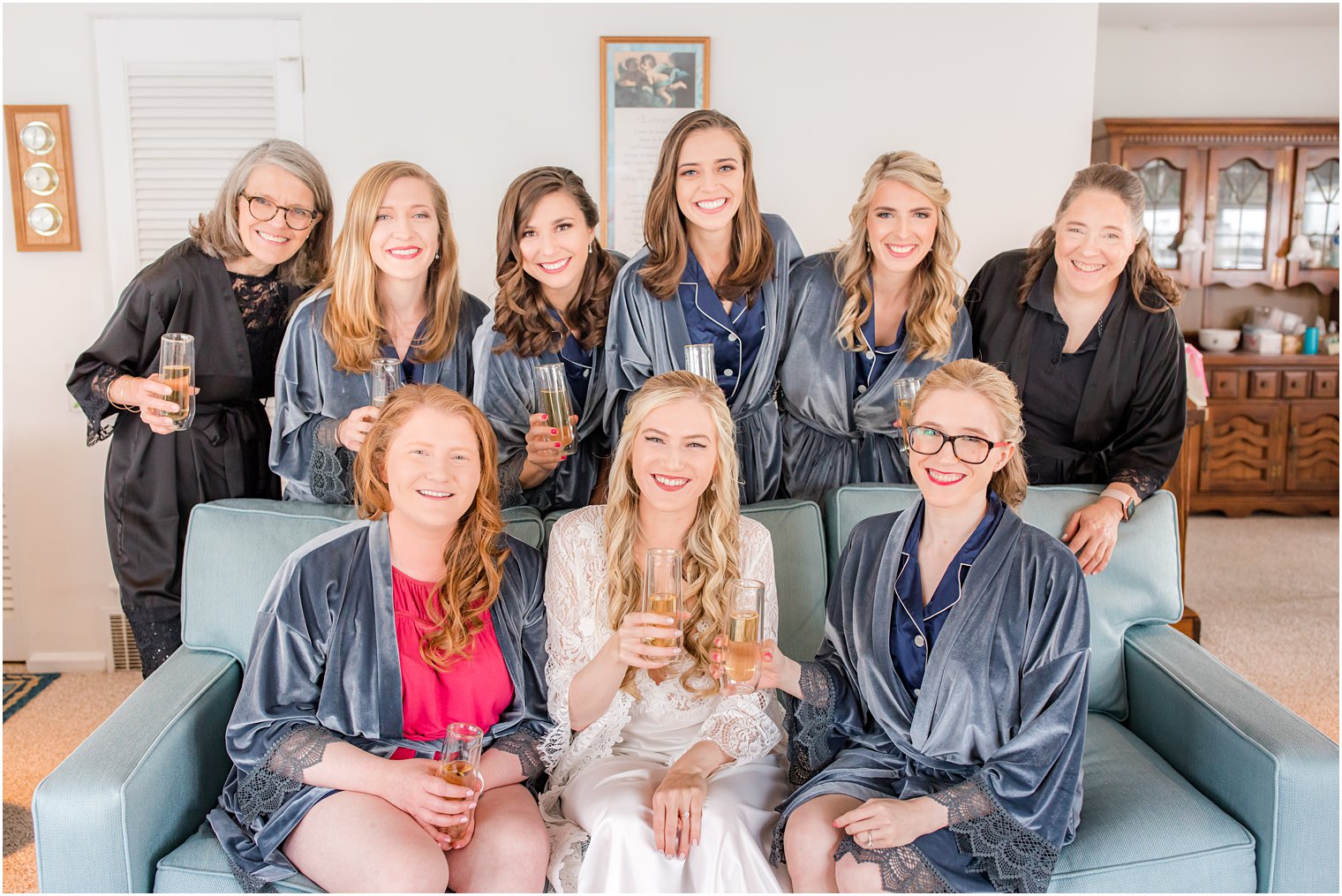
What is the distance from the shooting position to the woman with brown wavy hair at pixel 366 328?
262cm

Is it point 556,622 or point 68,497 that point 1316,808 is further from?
point 68,497

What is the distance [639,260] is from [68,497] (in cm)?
267

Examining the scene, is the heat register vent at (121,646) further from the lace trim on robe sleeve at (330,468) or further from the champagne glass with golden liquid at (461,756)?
the champagne glass with golden liquid at (461,756)

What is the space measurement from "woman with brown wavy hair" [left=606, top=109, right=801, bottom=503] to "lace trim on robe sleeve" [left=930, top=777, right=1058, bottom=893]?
116 cm

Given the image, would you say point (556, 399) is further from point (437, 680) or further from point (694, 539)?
point (437, 680)

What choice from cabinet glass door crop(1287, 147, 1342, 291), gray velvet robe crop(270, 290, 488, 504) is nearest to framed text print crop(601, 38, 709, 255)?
gray velvet robe crop(270, 290, 488, 504)

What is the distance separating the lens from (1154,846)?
2.01 m

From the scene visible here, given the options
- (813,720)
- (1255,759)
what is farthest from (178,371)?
(1255,759)

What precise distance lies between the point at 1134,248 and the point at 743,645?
159 centimetres

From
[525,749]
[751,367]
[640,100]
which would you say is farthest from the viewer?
[640,100]

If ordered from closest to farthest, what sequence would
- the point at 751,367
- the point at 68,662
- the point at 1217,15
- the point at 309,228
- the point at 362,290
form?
the point at 362,290 < the point at 751,367 < the point at 309,228 < the point at 68,662 < the point at 1217,15

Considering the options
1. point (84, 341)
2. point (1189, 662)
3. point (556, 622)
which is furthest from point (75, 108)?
point (1189, 662)

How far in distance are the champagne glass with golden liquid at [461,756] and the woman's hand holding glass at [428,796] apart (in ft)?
0.04

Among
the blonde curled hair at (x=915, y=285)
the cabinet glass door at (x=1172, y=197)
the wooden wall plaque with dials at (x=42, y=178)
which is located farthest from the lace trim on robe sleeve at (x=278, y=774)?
the cabinet glass door at (x=1172, y=197)
